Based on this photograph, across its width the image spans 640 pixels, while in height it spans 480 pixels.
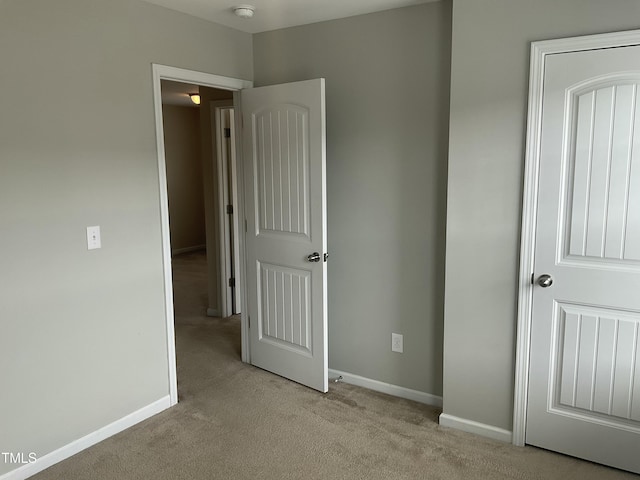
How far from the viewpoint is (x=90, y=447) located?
2.72 m

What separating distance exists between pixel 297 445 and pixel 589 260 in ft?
5.80

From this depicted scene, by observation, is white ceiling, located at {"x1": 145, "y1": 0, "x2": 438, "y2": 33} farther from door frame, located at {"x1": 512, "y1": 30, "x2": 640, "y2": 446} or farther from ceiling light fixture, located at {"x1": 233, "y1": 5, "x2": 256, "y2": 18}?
door frame, located at {"x1": 512, "y1": 30, "x2": 640, "y2": 446}

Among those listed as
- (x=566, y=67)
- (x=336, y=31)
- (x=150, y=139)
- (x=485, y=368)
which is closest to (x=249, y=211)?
(x=150, y=139)

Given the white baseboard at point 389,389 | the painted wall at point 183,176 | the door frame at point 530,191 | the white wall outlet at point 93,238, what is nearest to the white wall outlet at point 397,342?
the white baseboard at point 389,389

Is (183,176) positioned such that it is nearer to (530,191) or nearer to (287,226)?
(287,226)

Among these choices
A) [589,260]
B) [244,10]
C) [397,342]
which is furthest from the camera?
[397,342]

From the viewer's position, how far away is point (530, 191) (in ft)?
8.14

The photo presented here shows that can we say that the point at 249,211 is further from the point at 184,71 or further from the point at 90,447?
the point at 90,447

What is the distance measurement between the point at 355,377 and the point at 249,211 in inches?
54.5

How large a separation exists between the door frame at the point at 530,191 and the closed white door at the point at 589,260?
3cm

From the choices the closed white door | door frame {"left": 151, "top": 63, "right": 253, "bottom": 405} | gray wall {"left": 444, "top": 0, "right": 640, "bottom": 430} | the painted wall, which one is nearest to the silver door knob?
the closed white door

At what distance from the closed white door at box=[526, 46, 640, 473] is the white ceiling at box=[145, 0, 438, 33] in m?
1.09

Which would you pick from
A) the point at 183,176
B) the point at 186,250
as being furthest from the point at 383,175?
the point at 186,250

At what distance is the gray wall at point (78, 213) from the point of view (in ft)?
7.68
